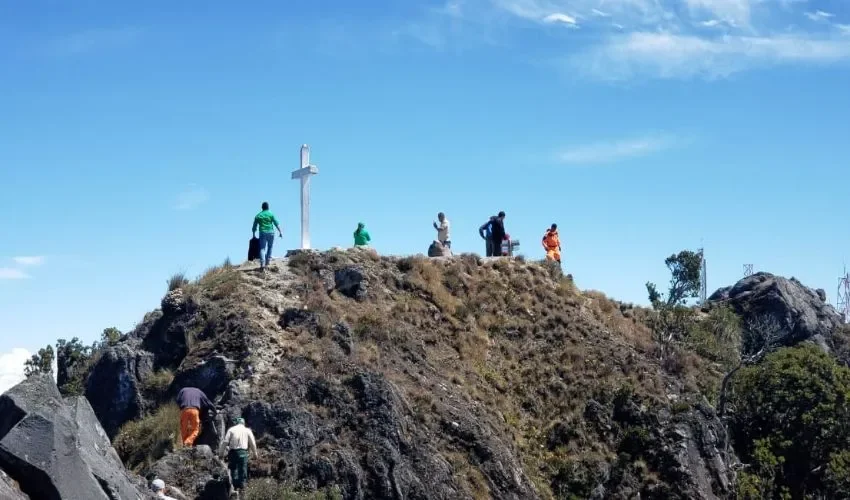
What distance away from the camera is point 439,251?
115 ft

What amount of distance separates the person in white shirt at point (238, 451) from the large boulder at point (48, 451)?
375 cm

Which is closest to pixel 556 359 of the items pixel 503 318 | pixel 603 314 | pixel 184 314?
pixel 503 318

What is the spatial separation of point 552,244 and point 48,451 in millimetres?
25106

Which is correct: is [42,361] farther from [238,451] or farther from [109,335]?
[238,451]

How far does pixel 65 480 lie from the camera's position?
51.8ft

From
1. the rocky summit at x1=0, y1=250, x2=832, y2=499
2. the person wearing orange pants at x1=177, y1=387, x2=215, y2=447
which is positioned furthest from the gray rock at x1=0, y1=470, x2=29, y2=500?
the person wearing orange pants at x1=177, y1=387, x2=215, y2=447

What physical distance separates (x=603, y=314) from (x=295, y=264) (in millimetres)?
11650

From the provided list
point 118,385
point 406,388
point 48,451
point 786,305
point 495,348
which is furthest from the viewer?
point 786,305

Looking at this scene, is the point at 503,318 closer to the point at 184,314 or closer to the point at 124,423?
the point at 184,314

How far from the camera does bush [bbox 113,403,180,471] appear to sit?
2369cm

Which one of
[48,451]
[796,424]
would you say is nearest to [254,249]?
[48,451]

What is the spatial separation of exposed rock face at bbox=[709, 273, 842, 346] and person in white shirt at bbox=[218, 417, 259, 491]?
28.9 m

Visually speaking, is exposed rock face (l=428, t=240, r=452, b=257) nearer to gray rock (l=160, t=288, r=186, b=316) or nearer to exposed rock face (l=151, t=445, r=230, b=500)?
gray rock (l=160, t=288, r=186, b=316)

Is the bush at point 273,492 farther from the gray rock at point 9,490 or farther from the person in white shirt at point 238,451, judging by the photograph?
the gray rock at point 9,490
